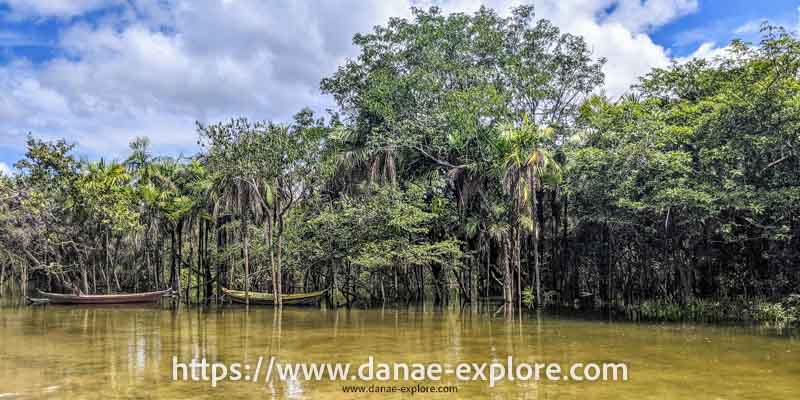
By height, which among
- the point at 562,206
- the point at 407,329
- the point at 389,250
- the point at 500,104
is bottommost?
the point at 407,329

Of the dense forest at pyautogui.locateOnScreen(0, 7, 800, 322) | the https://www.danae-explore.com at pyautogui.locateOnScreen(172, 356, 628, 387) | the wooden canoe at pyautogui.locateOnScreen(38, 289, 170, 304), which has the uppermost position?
the dense forest at pyautogui.locateOnScreen(0, 7, 800, 322)

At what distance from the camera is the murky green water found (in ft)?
26.5

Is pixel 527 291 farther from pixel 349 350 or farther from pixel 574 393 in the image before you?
pixel 574 393

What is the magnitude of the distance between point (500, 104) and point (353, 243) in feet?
26.8

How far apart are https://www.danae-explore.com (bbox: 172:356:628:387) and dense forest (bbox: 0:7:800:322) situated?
874 centimetres

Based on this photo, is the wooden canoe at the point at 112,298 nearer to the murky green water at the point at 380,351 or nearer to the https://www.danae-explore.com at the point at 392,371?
the murky green water at the point at 380,351

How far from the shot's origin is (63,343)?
13078mm

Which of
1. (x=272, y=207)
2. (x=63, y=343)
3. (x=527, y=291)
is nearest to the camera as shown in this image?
(x=63, y=343)

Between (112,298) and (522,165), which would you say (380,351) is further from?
(112,298)

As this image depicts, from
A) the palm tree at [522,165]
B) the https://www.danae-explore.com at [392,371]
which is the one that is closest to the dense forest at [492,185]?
the palm tree at [522,165]

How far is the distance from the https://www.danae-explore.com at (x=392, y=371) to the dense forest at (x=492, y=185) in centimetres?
874

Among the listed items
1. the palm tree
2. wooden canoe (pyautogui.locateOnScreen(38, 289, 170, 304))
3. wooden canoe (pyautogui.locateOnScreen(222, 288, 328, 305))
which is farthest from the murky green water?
wooden canoe (pyautogui.locateOnScreen(38, 289, 170, 304))

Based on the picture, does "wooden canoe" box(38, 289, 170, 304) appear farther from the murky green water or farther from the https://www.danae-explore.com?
the https://www.danae-explore.com

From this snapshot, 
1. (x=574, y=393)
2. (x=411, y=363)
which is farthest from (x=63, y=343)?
(x=574, y=393)
